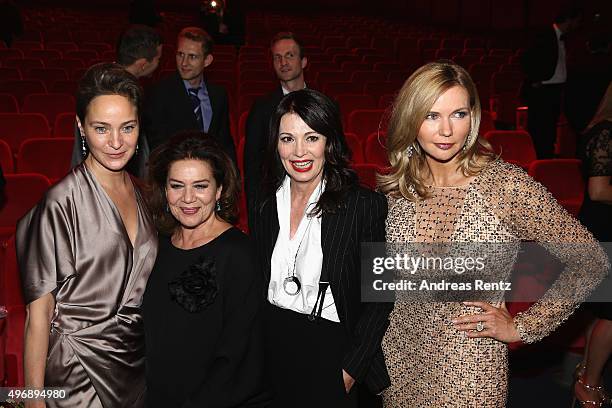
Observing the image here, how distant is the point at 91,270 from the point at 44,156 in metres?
3.45

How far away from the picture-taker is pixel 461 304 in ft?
6.79

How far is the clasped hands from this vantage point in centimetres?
204

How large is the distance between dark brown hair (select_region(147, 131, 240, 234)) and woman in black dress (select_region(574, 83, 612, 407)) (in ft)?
5.10

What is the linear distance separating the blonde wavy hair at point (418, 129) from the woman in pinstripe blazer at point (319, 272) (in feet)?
0.35

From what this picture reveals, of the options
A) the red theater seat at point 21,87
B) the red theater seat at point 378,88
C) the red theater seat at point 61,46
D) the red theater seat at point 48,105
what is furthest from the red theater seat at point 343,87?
the red theater seat at point 61,46

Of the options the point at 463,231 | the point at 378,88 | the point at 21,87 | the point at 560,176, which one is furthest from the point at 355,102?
the point at 463,231

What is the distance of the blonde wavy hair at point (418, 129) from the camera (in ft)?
6.68

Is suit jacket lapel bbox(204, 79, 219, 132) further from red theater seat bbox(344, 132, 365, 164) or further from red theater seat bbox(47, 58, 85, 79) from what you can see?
red theater seat bbox(47, 58, 85, 79)

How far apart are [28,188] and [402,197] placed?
108 inches

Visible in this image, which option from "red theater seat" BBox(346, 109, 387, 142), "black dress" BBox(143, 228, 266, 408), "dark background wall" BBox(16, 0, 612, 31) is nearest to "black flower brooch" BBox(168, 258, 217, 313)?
"black dress" BBox(143, 228, 266, 408)

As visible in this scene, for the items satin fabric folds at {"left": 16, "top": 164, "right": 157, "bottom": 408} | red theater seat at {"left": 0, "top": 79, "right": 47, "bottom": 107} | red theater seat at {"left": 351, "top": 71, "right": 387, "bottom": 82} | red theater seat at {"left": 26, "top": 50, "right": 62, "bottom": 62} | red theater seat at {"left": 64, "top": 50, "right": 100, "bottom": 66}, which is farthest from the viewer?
red theater seat at {"left": 64, "top": 50, "right": 100, "bottom": 66}

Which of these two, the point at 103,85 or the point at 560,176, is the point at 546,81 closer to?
the point at 560,176

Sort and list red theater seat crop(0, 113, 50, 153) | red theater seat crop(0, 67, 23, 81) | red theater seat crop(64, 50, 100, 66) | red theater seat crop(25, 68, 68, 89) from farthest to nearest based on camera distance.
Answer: red theater seat crop(64, 50, 100, 66) < red theater seat crop(25, 68, 68, 89) < red theater seat crop(0, 67, 23, 81) < red theater seat crop(0, 113, 50, 153)

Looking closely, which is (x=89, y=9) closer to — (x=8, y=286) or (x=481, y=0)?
(x=481, y=0)
